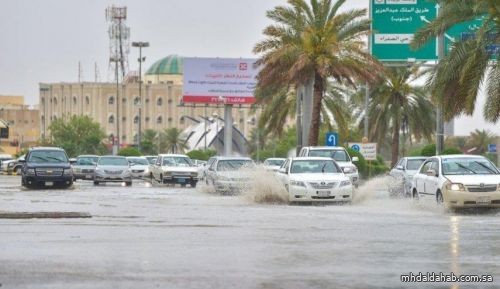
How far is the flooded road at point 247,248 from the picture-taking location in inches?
506

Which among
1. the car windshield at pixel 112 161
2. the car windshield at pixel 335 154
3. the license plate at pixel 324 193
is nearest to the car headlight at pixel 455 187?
the license plate at pixel 324 193

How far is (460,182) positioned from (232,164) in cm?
1571

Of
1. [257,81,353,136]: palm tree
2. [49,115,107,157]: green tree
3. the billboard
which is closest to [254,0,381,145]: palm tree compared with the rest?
[257,81,353,136]: palm tree

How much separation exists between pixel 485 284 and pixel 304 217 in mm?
12409

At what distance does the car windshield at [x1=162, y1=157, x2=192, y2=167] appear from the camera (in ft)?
173

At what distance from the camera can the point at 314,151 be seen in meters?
40.6

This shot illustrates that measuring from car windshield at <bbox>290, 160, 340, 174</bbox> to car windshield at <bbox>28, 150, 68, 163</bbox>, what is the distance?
53.0ft

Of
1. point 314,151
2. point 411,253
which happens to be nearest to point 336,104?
point 314,151

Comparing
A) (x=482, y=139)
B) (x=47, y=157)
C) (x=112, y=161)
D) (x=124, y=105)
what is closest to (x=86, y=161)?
(x=112, y=161)

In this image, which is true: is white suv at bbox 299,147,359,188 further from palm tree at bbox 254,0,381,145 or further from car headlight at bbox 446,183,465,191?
car headlight at bbox 446,183,465,191

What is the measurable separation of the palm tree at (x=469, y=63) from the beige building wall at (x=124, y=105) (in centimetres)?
15285

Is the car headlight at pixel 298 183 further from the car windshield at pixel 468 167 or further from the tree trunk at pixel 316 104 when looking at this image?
the tree trunk at pixel 316 104

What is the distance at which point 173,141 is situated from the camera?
171 m

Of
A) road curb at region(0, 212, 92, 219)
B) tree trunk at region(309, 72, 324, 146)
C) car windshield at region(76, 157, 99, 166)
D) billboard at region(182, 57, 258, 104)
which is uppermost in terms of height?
billboard at region(182, 57, 258, 104)
